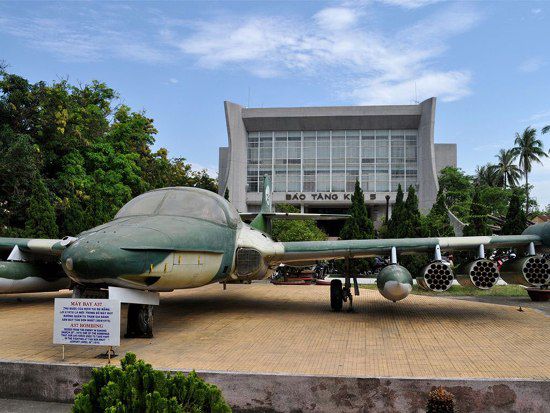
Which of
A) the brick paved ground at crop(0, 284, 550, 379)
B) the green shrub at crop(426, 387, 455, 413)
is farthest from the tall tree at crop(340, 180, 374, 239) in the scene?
the green shrub at crop(426, 387, 455, 413)

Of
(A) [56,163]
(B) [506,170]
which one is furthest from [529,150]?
(A) [56,163]

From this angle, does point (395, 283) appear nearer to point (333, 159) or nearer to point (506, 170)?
point (333, 159)

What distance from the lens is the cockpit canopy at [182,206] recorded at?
31.9 ft

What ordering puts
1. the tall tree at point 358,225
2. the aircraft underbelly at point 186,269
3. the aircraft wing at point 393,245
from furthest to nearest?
the tall tree at point 358,225, the aircraft wing at point 393,245, the aircraft underbelly at point 186,269

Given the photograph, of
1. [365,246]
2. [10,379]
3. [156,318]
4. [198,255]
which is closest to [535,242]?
[365,246]

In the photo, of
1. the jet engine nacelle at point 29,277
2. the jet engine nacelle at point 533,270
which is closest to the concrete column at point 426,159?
the jet engine nacelle at point 533,270

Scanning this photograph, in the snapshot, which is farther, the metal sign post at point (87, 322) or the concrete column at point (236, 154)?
the concrete column at point (236, 154)

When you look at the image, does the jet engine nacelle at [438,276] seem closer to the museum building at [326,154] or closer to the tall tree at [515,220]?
the tall tree at [515,220]

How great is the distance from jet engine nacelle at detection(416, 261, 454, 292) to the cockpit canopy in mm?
4580

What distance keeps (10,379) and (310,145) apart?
202 feet

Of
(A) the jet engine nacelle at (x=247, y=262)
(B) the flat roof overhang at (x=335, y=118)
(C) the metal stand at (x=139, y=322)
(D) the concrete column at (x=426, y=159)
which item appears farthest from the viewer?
(B) the flat roof overhang at (x=335, y=118)

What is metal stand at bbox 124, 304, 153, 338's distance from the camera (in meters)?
8.90

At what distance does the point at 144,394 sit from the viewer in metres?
4.02

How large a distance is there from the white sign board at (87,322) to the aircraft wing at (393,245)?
225 inches
